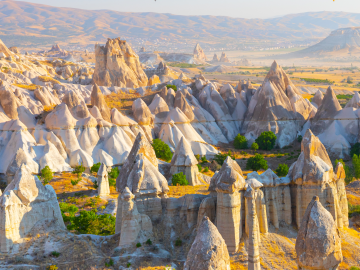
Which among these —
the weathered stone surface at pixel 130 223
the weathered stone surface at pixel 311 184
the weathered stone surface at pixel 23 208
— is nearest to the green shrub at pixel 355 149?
the weathered stone surface at pixel 311 184

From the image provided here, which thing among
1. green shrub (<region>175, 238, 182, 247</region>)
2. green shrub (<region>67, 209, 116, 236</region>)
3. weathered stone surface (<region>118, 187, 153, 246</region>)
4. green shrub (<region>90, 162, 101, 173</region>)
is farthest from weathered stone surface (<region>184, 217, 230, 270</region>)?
green shrub (<region>90, 162, 101, 173</region>)

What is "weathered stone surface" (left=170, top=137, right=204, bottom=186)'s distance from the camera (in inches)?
1646

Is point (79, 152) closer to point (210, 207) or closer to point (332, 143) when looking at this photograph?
point (210, 207)

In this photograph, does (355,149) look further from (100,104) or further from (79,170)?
(79,170)

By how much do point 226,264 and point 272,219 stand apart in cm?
937

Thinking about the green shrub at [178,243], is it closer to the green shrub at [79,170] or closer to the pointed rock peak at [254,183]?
the pointed rock peak at [254,183]

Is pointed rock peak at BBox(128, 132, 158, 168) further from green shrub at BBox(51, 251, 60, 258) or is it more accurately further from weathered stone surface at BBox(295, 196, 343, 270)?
weathered stone surface at BBox(295, 196, 343, 270)

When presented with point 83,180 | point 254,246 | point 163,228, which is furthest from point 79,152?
point 254,246

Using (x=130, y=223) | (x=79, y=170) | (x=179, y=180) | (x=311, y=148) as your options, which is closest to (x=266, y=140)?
(x=179, y=180)

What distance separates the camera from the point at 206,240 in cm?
1605

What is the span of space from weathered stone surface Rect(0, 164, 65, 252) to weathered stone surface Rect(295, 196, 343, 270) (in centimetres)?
1311

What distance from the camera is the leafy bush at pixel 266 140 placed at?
2265 inches

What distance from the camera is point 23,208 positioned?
2266cm

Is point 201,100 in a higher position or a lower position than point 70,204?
higher
